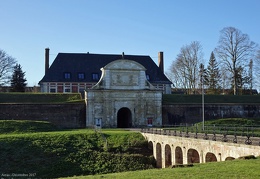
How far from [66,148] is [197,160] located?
31.6ft

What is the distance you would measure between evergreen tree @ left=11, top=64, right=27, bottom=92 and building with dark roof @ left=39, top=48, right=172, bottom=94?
172 inches

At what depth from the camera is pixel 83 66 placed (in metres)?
49.4

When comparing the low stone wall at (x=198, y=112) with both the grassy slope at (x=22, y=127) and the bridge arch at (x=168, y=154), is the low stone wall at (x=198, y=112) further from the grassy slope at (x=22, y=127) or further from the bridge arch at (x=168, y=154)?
the bridge arch at (x=168, y=154)

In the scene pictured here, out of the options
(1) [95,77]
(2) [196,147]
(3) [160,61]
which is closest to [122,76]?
(1) [95,77]

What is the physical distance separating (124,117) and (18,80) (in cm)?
2025

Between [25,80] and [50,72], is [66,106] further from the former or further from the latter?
[25,80]

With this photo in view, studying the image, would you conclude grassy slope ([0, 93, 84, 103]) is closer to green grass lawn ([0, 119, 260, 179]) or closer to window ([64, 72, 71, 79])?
window ([64, 72, 71, 79])

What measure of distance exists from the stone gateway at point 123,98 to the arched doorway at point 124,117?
1.80 ft

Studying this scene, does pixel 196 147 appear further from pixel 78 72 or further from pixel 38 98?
pixel 78 72

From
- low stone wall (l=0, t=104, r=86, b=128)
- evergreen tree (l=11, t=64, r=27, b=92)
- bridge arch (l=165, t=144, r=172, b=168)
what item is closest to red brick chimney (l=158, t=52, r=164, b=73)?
low stone wall (l=0, t=104, r=86, b=128)

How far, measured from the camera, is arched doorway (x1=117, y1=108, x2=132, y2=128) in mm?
39625

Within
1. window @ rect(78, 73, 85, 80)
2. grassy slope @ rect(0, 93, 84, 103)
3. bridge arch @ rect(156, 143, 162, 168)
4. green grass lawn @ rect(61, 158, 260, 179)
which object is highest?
window @ rect(78, 73, 85, 80)

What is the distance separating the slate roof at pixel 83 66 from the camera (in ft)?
156

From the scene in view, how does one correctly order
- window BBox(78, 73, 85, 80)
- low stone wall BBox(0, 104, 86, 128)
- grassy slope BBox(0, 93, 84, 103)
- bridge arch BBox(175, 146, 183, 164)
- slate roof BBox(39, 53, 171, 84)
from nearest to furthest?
bridge arch BBox(175, 146, 183, 164), low stone wall BBox(0, 104, 86, 128), grassy slope BBox(0, 93, 84, 103), slate roof BBox(39, 53, 171, 84), window BBox(78, 73, 85, 80)
